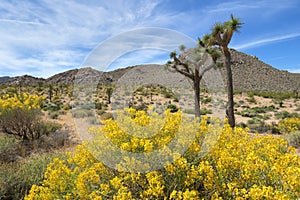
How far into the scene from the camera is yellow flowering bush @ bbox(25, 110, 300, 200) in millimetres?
3234

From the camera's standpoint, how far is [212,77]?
5912cm

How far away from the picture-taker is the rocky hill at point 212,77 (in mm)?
49969

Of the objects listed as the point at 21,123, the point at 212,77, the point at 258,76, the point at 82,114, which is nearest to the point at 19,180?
the point at 21,123

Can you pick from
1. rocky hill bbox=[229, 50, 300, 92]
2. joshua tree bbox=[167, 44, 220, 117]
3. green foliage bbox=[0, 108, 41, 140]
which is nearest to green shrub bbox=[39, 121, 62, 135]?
green foliage bbox=[0, 108, 41, 140]

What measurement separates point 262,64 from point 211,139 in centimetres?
8594

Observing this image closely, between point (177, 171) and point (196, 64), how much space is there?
13.5 meters

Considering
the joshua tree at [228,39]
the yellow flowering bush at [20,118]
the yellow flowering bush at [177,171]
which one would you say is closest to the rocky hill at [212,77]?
the joshua tree at [228,39]

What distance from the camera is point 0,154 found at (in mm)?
8141

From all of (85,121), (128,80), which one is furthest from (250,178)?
(128,80)

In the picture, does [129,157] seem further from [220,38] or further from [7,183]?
[220,38]

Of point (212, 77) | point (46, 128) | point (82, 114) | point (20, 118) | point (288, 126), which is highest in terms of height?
point (212, 77)

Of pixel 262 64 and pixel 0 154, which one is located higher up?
pixel 262 64

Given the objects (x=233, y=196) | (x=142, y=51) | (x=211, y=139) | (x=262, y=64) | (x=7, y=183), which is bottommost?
(x=7, y=183)

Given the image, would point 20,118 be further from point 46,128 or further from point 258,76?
point 258,76
